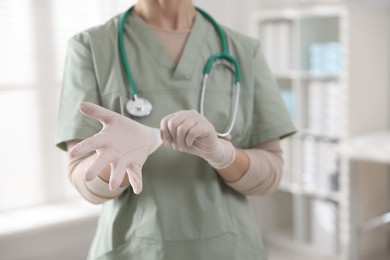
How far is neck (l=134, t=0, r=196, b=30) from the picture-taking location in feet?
4.55

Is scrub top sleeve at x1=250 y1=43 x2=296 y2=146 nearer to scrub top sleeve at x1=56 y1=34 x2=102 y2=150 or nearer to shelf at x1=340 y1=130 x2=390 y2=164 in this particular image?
scrub top sleeve at x1=56 y1=34 x2=102 y2=150

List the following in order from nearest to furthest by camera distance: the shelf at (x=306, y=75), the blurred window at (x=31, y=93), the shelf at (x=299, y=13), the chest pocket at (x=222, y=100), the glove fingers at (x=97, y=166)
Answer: the glove fingers at (x=97, y=166), the chest pocket at (x=222, y=100), the blurred window at (x=31, y=93), the shelf at (x=299, y=13), the shelf at (x=306, y=75)

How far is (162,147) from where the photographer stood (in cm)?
132

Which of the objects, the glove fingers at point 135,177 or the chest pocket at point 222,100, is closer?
the glove fingers at point 135,177

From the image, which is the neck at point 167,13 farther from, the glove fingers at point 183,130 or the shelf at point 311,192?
the shelf at point 311,192

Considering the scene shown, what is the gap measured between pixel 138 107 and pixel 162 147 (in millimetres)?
103

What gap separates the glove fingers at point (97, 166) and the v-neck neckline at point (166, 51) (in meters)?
0.39

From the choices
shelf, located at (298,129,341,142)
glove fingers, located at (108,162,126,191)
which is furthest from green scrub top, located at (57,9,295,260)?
shelf, located at (298,129,341,142)

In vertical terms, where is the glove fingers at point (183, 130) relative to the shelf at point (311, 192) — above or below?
above

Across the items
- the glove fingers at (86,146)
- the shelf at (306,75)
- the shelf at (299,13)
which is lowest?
the glove fingers at (86,146)

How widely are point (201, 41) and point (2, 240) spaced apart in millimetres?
1454

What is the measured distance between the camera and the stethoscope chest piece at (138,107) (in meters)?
1.29

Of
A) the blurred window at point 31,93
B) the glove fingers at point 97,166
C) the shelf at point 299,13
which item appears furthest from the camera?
the shelf at point 299,13

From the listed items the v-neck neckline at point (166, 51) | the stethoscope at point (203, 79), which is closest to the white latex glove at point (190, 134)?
the stethoscope at point (203, 79)
